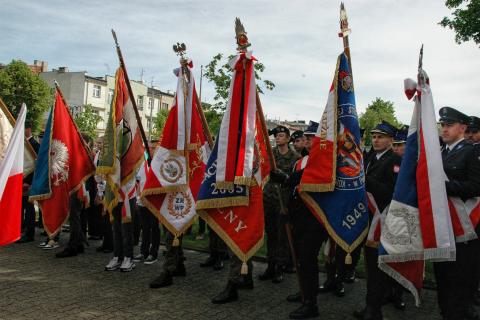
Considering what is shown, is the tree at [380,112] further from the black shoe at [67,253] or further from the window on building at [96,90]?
the black shoe at [67,253]

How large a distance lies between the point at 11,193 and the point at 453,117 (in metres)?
4.21

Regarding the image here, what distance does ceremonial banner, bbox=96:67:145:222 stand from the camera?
6469 mm

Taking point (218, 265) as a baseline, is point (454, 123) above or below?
above

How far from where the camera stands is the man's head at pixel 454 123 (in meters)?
4.06

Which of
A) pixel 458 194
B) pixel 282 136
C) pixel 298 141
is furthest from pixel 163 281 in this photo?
pixel 458 194

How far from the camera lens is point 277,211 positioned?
6570 millimetres

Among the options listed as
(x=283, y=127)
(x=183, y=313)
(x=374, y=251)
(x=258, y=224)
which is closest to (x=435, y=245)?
(x=374, y=251)

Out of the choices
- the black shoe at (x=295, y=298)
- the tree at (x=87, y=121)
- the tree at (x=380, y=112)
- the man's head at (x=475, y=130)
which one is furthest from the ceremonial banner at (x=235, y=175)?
→ the tree at (x=380, y=112)

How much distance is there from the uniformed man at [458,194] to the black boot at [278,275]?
2.55 metres

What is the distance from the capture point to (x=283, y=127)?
260 inches

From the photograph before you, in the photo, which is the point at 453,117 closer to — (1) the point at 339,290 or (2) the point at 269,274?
(1) the point at 339,290

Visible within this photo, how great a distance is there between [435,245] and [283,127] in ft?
10.7

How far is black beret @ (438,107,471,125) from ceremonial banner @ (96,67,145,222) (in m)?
4.31

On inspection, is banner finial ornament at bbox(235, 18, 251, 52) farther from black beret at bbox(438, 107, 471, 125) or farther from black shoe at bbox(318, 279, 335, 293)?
black shoe at bbox(318, 279, 335, 293)
